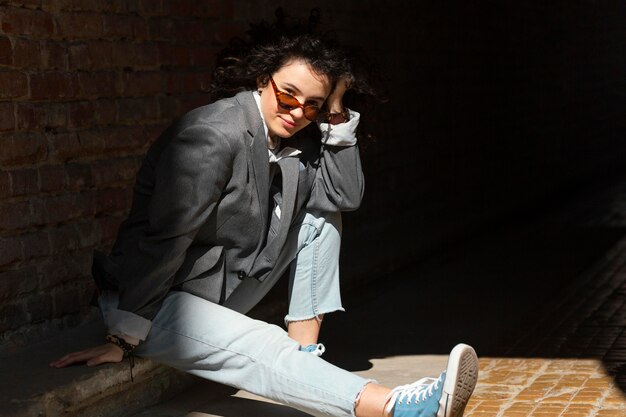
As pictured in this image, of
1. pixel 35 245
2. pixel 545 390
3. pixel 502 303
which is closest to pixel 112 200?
pixel 35 245

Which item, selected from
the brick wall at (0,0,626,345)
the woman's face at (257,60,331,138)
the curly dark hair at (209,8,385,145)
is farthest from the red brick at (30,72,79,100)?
the woman's face at (257,60,331,138)

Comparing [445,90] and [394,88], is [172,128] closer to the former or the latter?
[394,88]

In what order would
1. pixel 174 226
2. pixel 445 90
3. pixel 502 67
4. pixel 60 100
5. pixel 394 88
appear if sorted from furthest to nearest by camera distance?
pixel 502 67 < pixel 445 90 < pixel 394 88 < pixel 60 100 < pixel 174 226

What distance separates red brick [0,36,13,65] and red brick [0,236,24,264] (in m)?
0.64

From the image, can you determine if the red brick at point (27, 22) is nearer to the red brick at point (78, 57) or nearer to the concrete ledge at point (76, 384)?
the red brick at point (78, 57)

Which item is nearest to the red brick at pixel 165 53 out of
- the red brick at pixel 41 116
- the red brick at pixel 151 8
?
the red brick at pixel 151 8

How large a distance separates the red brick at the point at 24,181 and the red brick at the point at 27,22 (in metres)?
0.51

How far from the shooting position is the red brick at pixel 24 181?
4.30 metres

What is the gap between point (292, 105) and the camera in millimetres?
3814

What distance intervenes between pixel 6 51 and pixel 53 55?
0.31 m

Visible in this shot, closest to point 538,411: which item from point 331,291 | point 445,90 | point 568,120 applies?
point 331,291

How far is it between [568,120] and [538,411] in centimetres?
947

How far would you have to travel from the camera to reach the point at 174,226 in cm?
355

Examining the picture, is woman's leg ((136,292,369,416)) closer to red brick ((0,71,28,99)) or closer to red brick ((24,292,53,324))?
red brick ((24,292,53,324))
